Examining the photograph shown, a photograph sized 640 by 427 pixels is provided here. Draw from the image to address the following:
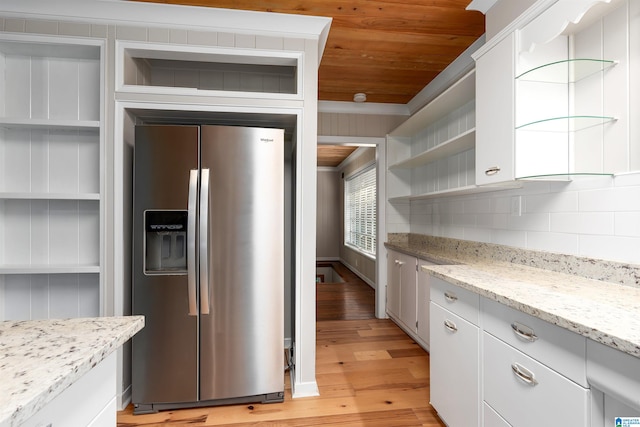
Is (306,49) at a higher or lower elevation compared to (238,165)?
higher

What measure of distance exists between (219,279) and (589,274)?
1996mm

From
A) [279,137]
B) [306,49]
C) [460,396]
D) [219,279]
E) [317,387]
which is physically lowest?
[317,387]

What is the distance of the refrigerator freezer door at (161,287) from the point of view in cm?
198

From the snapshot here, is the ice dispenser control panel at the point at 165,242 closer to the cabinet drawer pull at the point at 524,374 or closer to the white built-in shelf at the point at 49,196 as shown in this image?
the white built-in shelf at the point at 49,196

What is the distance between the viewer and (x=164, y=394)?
2.00 meters

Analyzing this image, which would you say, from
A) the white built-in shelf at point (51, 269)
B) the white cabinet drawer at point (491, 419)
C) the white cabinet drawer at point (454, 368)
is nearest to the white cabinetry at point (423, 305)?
the white cabinet drawer at point (454, 368)

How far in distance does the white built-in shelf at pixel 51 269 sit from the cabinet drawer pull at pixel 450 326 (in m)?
2.12

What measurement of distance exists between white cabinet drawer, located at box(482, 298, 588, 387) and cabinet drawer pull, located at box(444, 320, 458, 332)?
240mm

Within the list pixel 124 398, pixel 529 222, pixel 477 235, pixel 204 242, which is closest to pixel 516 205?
pixel 529 222

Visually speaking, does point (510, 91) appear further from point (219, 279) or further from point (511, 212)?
point (219, 279)

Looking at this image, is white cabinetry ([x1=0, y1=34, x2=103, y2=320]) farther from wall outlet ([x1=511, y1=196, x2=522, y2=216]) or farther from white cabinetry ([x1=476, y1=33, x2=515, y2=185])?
wall outlet ([x1=511, y1=196, x2=522, y2=216])

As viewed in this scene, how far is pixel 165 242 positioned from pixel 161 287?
0.92 feet

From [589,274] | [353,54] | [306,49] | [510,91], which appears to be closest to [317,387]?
[589,274]

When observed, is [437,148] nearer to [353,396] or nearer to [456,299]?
[456,299]
